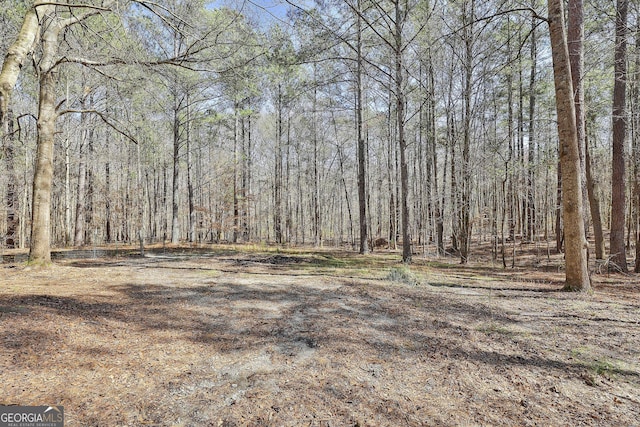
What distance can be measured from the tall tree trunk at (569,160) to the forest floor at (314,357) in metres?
0.61

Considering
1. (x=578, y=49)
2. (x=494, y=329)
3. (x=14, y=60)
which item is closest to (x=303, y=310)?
(x=494, y=329)

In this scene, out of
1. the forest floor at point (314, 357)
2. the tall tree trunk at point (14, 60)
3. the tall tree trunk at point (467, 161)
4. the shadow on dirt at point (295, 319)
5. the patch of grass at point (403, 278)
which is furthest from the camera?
the tall tree trunk at point (467, 161)

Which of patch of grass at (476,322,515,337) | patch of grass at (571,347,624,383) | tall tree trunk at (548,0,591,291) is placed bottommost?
patch of grass at (571,347,624,383)

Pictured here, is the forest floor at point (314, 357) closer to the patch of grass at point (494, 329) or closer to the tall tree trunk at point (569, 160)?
the patch of grass at point (494, 329)

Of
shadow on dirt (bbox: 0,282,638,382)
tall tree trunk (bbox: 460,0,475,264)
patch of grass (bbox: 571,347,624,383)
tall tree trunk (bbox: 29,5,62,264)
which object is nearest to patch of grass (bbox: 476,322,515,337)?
shadow on dirt (bbox: 0,282,638,382)

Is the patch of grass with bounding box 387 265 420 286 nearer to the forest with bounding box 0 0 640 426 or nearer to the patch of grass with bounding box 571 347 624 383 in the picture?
the forest with bounding box 0 0 640 426

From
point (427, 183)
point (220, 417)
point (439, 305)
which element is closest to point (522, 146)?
point (427, 183)

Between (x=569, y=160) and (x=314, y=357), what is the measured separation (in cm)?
545

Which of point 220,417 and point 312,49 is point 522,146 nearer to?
point 312,49

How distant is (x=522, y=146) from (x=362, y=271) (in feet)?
45.1

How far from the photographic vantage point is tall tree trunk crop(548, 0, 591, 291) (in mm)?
5242

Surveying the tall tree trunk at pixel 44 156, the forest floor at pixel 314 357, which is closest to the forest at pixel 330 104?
the tall tree trunk at pixel 44 156

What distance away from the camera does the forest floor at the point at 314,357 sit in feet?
6.59

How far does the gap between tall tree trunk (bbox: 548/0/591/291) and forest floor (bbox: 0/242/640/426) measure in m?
0.61
